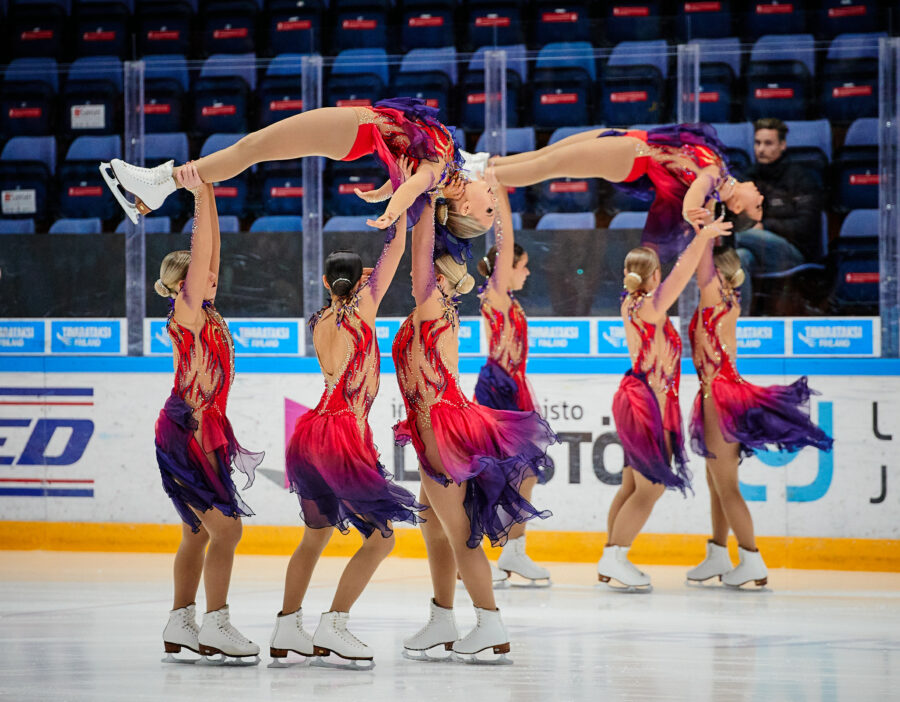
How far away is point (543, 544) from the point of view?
7.40 metres

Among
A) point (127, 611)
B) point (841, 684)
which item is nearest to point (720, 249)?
point (841, 684)

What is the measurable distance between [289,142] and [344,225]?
3.40 m

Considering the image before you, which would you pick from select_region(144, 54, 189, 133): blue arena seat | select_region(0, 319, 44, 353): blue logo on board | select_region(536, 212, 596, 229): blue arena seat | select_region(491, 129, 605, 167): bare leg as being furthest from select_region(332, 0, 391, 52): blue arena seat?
select_region(0, 319, 44, 353): blue logo on board

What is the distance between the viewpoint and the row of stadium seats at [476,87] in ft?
24.3

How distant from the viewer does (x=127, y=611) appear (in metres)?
5.64

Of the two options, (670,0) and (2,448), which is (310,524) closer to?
(2,448)

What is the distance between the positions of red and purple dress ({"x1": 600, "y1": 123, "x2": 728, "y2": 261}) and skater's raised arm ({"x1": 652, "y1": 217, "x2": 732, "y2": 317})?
37 centimetres

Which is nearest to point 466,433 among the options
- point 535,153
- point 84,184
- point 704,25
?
point 535,153

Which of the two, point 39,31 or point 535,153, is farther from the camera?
point 39,31

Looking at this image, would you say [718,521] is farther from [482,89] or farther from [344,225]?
[482,89]

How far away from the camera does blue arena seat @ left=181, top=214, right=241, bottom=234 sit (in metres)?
7.92

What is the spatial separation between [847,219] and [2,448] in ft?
18.3

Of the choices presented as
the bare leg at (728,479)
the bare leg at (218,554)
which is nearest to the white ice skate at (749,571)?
the bare leg at (728,479)

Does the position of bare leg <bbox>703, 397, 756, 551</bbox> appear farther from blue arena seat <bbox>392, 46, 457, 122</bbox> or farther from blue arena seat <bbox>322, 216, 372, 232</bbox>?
blue arena seat <bbox>392, 46, 457, 122</bbox>
